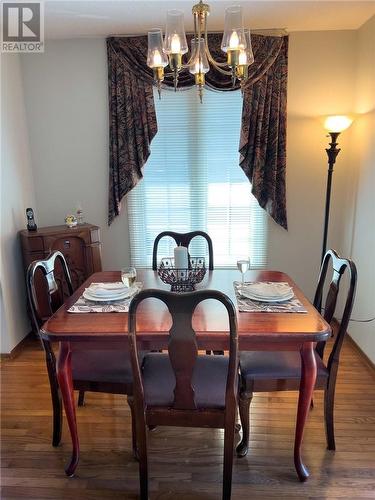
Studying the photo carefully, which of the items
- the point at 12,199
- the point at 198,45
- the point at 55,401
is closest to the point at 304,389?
the point at 55,401

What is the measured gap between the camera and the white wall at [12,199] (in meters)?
2.69

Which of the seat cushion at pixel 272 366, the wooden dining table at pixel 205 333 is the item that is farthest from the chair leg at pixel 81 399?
the seat cushion at pixel 272 366

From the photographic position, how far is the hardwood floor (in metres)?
1.63

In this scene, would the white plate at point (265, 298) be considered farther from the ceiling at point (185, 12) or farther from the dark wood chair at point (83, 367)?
the ceiling at point (185, 12)

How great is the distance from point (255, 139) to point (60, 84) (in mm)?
1750

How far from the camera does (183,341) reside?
52.5 inches

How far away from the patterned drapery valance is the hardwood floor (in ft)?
5.36

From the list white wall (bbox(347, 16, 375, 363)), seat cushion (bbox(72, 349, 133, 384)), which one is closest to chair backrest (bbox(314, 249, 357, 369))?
white wall (bbox(347, 16, 375, 363))

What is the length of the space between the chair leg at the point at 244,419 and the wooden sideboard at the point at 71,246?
1765 mm

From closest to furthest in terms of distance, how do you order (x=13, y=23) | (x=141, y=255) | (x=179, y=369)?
(x=179, y=369) → (x=13, y=23) → (x=141, y=255)

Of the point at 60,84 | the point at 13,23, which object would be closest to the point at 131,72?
the point at 60,84

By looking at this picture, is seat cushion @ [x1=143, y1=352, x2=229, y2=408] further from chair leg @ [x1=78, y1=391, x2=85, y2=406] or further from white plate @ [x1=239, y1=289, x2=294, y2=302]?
chair leg @ [x1=78, y1=391, x2=85, y2=406]

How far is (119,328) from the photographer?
151cm

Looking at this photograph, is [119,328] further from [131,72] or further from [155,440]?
[131,72]
